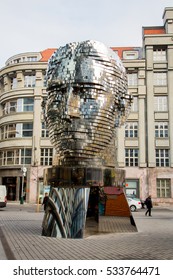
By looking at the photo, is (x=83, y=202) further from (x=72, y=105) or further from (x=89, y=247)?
(x=72, y=105)

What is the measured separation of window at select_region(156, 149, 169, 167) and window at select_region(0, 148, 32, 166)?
14469 mm

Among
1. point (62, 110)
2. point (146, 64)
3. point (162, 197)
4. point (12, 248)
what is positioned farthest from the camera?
point (146, 64)

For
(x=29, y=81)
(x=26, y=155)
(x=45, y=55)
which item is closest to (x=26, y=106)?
(x=29, y=81)

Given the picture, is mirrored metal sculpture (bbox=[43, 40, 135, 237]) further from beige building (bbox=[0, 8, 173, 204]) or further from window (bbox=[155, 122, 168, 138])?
window (bbox=[155, 122, 168, 138])

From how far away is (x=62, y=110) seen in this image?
350 inches

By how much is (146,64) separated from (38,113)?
1380cm

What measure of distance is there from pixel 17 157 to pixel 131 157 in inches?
512

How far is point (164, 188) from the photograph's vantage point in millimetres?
33938

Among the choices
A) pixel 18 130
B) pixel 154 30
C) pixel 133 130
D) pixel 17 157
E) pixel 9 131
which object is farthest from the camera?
pixel 154 30

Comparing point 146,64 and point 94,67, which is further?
point 146,64

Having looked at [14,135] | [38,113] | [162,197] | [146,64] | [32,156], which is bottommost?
[162,197]

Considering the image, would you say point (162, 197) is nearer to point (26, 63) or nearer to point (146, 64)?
point (146, 64)
